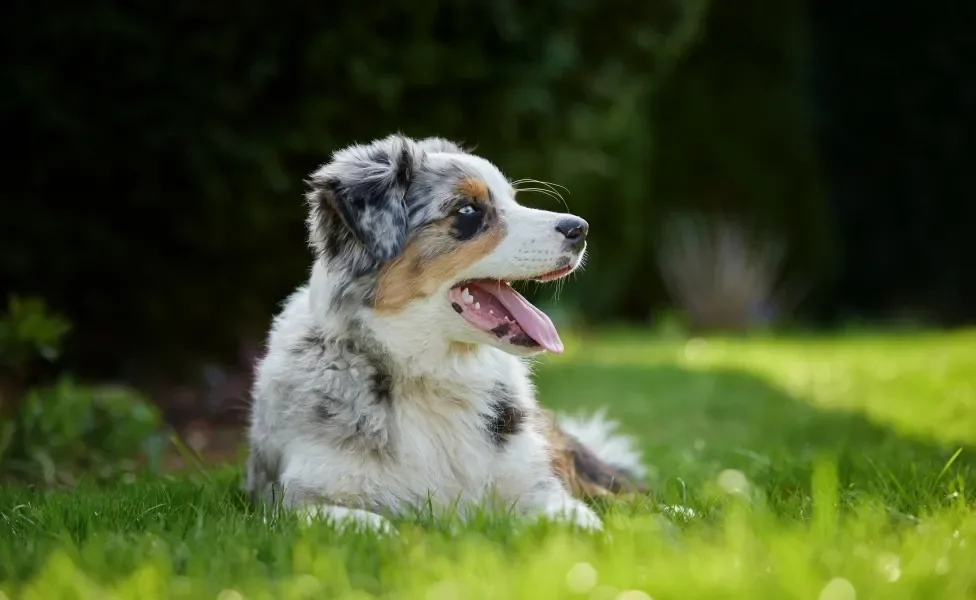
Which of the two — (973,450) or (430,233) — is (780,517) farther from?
(973,450)

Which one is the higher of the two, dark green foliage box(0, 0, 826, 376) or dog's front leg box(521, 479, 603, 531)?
dark green foliage box(0, 0, 826, 376)

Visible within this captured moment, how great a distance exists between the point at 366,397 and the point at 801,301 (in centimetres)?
1054

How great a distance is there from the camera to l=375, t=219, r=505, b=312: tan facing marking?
130 inches

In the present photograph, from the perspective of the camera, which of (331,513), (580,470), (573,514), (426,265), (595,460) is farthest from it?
(595,460)

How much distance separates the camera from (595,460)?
13.3 ft

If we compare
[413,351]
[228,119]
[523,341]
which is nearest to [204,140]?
[228,119]

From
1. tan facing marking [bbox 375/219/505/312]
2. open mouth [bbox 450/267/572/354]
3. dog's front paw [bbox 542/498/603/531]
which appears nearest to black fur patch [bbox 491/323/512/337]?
open mouth [bbox 450/267/572/354]

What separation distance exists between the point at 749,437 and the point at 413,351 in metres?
3.00

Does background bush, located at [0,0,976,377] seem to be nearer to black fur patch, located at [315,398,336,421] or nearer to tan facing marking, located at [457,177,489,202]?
tan facing marking, located at [457,177,489,202]

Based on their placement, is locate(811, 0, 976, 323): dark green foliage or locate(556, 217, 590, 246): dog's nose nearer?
locate(556, 217, 590, 246): dog's nose

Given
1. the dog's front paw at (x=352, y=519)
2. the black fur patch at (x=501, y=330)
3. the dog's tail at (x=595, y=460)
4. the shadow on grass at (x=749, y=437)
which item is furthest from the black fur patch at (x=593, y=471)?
the dog's front paw at (x=352, y=519)

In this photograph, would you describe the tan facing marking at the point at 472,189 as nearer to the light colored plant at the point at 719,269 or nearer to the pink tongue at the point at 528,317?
the pink tongue at the point at 528,317

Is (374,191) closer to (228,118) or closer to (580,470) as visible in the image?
(580,470)

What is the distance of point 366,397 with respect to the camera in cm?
324
